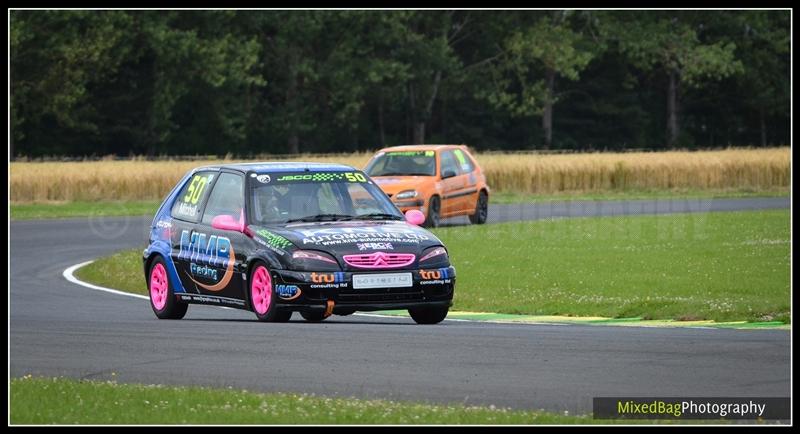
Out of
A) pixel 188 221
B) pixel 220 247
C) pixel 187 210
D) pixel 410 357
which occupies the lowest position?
pixel 410 357

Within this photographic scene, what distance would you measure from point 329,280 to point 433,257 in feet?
3.31

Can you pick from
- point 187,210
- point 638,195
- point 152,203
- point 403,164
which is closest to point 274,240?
point 187,210

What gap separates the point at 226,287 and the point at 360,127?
62.8 metres

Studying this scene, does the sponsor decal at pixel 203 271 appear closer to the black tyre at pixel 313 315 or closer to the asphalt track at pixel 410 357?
the asphalt track at pixel 410 357

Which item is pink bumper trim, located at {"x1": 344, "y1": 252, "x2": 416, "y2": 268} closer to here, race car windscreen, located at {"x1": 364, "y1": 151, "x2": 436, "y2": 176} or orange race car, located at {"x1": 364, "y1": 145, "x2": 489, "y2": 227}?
orange race car, located at {"x1": 364, "y1": 145, "x2": 489, "y2": 227}

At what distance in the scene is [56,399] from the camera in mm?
10273

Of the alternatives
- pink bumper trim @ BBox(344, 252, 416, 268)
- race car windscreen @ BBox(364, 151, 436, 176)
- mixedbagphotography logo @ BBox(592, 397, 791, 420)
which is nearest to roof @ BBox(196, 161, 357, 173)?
pink bumper trim @ BBox(344, 252, 416, 268)

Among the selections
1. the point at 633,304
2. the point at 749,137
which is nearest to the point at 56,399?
the point at 633,304

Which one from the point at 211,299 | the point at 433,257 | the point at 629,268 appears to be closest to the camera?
the point at 433,257

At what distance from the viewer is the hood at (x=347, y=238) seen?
13516mm

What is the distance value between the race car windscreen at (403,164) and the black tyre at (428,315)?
44.7 feet

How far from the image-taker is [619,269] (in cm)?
2127

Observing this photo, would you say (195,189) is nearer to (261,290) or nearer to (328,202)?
(328,202)

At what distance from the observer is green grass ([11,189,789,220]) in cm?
3939
